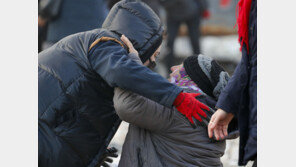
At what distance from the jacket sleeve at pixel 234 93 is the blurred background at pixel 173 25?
86 cm

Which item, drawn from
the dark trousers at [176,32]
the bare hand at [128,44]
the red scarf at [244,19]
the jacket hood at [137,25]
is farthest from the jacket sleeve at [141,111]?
the dark trousers at [176,32]

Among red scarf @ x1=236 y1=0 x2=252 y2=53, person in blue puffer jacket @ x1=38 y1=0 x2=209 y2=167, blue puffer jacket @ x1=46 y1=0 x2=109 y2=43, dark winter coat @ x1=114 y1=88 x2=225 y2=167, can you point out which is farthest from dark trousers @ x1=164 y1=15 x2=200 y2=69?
red scarf @ x1=236 y1=0 x2=252 y2=53

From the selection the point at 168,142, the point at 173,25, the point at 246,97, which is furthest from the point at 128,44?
the point at 173,25

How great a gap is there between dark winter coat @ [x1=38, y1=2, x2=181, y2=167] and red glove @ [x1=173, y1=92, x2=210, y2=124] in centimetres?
7

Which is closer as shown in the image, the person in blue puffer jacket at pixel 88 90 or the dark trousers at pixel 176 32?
the person in blue puffer jacket at pixel 88 90

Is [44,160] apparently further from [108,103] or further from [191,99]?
[191,99]

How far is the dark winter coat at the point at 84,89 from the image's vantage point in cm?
194

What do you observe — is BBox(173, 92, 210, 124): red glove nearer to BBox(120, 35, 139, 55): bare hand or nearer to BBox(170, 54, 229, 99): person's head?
BBox(170, 54, 229, 99): person's head

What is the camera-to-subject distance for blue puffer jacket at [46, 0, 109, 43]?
3.92 metres

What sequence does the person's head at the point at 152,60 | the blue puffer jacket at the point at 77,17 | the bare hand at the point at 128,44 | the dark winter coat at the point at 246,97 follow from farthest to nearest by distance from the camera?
the blue puffer jacket at the point at 77,17, the person's head at the point at 152,60, the bare hand at the point at 128,44, the dark winter coat at the point at 246,97

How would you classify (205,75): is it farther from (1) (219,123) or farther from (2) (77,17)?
(2) (77,17)

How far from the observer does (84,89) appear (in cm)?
209

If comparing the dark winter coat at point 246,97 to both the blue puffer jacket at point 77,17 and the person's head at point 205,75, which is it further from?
the blue puffer jacket at point 77,17

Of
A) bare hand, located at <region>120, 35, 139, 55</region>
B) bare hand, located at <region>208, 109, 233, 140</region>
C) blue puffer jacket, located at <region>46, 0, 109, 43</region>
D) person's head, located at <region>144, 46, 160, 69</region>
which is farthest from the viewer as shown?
blue puffer jacket, located at <region>46, 0, 109, 43</region>
